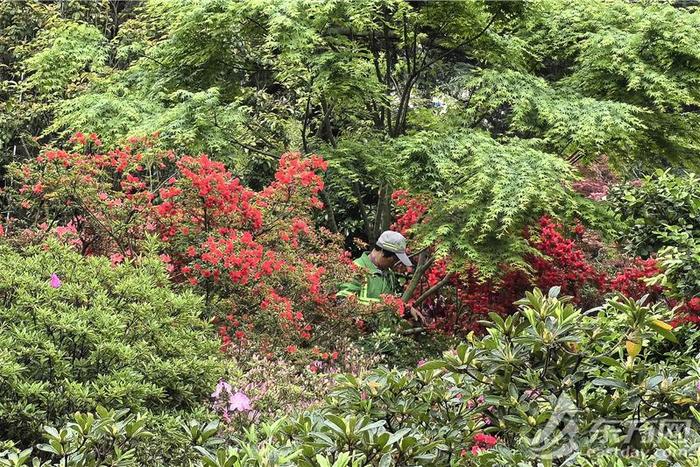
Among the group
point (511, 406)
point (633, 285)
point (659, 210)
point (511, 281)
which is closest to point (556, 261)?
point (511, 281)

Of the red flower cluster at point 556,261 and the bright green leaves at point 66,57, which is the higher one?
the bright green leaves at point 66,57

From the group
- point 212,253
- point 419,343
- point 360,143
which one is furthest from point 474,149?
point 212,253

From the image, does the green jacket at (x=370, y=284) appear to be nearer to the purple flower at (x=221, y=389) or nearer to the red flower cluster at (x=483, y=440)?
the purple flower at (x=221, y=389)

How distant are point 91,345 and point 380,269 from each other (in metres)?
3.20

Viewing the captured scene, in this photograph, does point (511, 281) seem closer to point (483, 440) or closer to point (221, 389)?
point (221, 389)

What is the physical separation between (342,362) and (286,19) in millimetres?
2899

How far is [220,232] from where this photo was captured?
14.4ft

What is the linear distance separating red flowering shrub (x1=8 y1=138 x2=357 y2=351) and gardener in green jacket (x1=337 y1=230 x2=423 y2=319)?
14.6 inches

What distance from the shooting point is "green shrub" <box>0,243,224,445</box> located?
8.14 ft

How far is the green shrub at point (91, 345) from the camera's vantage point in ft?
8.14

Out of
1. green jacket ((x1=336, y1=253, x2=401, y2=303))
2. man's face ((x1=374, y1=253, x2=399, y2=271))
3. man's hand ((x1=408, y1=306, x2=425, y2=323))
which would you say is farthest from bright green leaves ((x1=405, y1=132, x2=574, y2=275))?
man's hand ((x1=408, y1=306, x2=425, y2=323))

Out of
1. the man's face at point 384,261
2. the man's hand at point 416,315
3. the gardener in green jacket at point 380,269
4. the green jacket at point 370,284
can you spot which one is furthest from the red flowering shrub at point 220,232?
the man's hand at point 416,315

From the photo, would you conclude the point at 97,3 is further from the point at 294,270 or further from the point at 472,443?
the point at 472,443

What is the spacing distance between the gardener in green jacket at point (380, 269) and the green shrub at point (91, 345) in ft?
7.44
